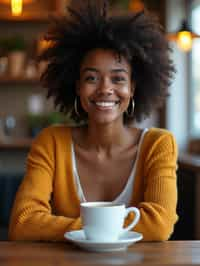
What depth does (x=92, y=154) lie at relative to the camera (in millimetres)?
2201

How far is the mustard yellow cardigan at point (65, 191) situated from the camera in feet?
5.91

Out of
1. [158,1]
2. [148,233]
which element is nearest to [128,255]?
[148,233]

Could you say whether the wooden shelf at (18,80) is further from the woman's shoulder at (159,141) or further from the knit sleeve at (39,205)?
the woman's shoulder at (159,141)

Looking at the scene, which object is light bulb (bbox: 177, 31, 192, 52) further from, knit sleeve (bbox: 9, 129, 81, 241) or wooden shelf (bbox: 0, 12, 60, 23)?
knit sleeve (bbox: 9, 129, 81, 241)

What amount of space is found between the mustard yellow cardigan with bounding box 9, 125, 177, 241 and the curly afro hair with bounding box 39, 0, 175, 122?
0.55ft

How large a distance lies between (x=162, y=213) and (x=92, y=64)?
0.55 meters

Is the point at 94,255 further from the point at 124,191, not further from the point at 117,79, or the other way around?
the point at 117,79

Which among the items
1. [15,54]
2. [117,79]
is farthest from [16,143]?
[117,79]

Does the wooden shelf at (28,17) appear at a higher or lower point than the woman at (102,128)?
higher

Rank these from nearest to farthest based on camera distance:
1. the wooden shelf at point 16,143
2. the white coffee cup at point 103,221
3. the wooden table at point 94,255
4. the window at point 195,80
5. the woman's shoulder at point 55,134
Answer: the wooden table at point 94,255 < the white coffee cup at point 103,221 < the woman's shoulder at point 55,134 < the wooden shelf at point 16,143 < the window at point 195,80

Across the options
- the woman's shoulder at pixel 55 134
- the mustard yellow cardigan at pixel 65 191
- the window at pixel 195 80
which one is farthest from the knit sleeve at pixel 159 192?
the window at pixel 195 80

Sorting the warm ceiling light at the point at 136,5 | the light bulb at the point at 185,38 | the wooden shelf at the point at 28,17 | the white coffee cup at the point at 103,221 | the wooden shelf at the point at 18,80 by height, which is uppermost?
the warm ceiling light at the point at 136,5

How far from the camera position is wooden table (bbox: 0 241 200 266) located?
1403 mm

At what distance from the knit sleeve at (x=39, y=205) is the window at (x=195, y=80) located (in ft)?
11.5
